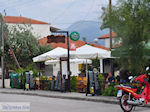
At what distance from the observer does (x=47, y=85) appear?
23125 mm

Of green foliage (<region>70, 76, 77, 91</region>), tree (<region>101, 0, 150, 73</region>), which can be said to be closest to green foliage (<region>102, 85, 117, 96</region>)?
A: tree (<region>101, 0, 150, 73</region>)

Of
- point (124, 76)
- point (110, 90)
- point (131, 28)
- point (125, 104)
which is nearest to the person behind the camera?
point (125, 104)

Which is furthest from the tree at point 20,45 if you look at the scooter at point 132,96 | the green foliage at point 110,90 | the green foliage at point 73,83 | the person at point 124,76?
the scooter at point 132,96

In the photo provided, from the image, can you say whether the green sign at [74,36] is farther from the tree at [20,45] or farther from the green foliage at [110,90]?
the tree at [20,45]

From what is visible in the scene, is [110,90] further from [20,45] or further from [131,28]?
[20,45]

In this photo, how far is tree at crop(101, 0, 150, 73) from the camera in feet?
46.8

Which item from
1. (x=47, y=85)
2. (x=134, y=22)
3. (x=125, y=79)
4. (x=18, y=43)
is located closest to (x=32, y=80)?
(x=47, y=85)

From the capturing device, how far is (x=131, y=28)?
14.2 m

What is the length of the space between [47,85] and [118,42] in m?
9.17

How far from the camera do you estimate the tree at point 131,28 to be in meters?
14.3

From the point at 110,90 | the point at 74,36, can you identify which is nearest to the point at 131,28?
the point at 110,90

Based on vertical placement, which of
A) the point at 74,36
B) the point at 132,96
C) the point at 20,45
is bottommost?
the point at 132,96

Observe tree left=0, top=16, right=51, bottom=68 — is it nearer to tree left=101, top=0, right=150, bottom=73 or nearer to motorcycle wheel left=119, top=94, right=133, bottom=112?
tree left=101, top=0, right=150, bottom=73

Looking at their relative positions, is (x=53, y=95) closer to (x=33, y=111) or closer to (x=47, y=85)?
(x=47, y=85)
